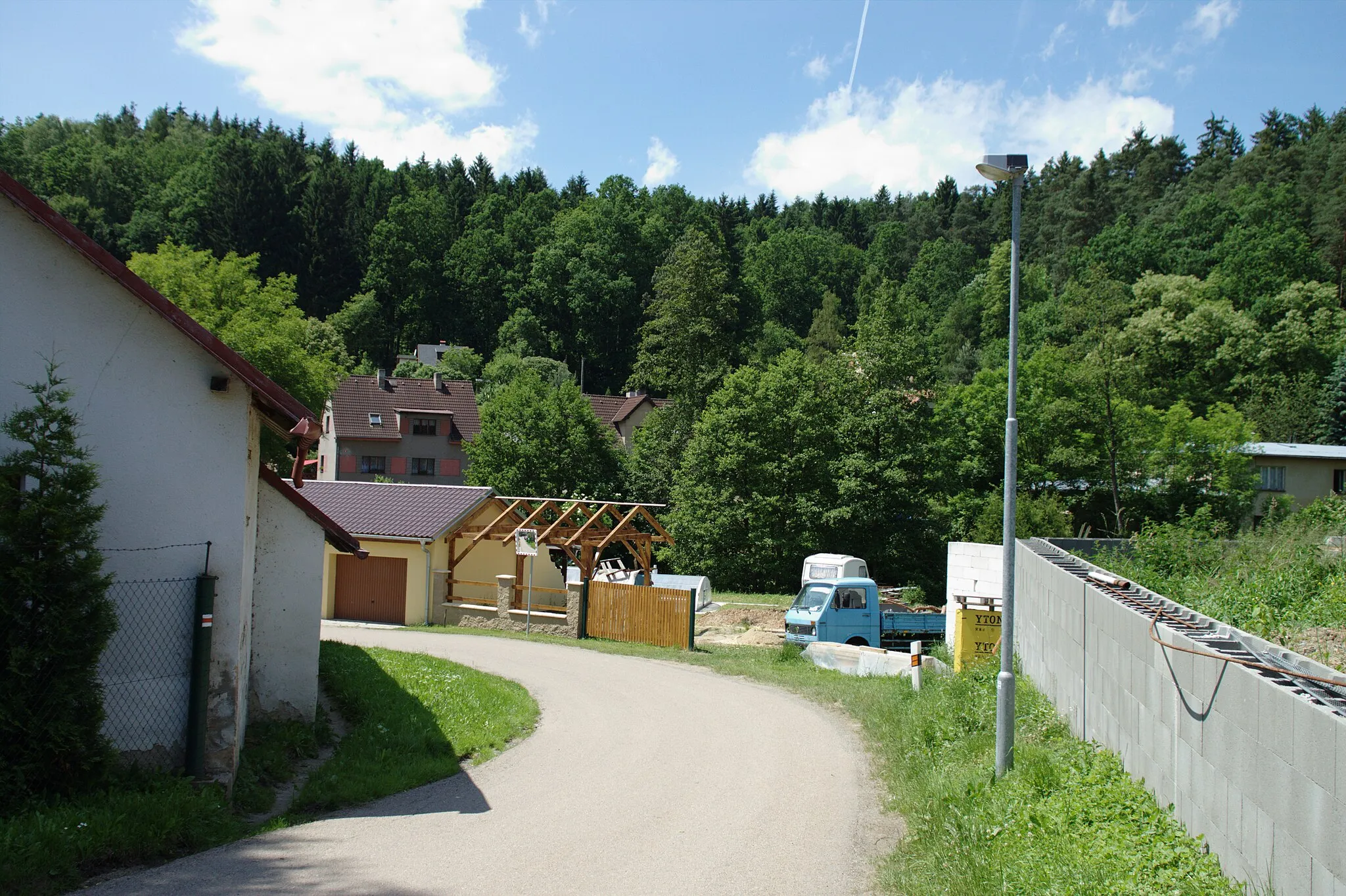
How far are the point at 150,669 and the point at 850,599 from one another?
1899cm

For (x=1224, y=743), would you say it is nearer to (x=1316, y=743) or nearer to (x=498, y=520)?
(x=1316, y=743)

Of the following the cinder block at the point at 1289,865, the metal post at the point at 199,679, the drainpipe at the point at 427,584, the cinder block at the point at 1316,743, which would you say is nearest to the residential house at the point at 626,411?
the drainpipe at the point at 427,584

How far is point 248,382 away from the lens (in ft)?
30.7

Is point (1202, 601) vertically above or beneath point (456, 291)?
beneath

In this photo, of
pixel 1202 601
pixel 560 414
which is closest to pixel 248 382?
pixel 1202 601

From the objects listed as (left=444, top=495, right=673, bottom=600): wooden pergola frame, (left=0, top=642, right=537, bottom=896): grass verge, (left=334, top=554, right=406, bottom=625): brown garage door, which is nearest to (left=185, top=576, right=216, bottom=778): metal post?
(left=0, top=642, right=537, bottom=896): grass verge

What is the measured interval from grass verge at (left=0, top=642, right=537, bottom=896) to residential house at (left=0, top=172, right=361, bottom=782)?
2.50 ft

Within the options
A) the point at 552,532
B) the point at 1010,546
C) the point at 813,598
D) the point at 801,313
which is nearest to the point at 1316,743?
the point at 1010,546

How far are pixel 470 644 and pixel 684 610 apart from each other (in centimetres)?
556

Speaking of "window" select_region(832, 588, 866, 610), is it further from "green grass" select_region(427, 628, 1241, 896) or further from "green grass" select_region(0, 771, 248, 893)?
"green grass" select_region(0, 771, 248, 893)

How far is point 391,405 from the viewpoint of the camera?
214 ft

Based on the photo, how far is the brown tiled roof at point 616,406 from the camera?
235 ft

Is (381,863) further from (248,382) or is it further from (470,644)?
(470,644)

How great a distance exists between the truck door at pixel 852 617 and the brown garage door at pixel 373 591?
43.9 ft
